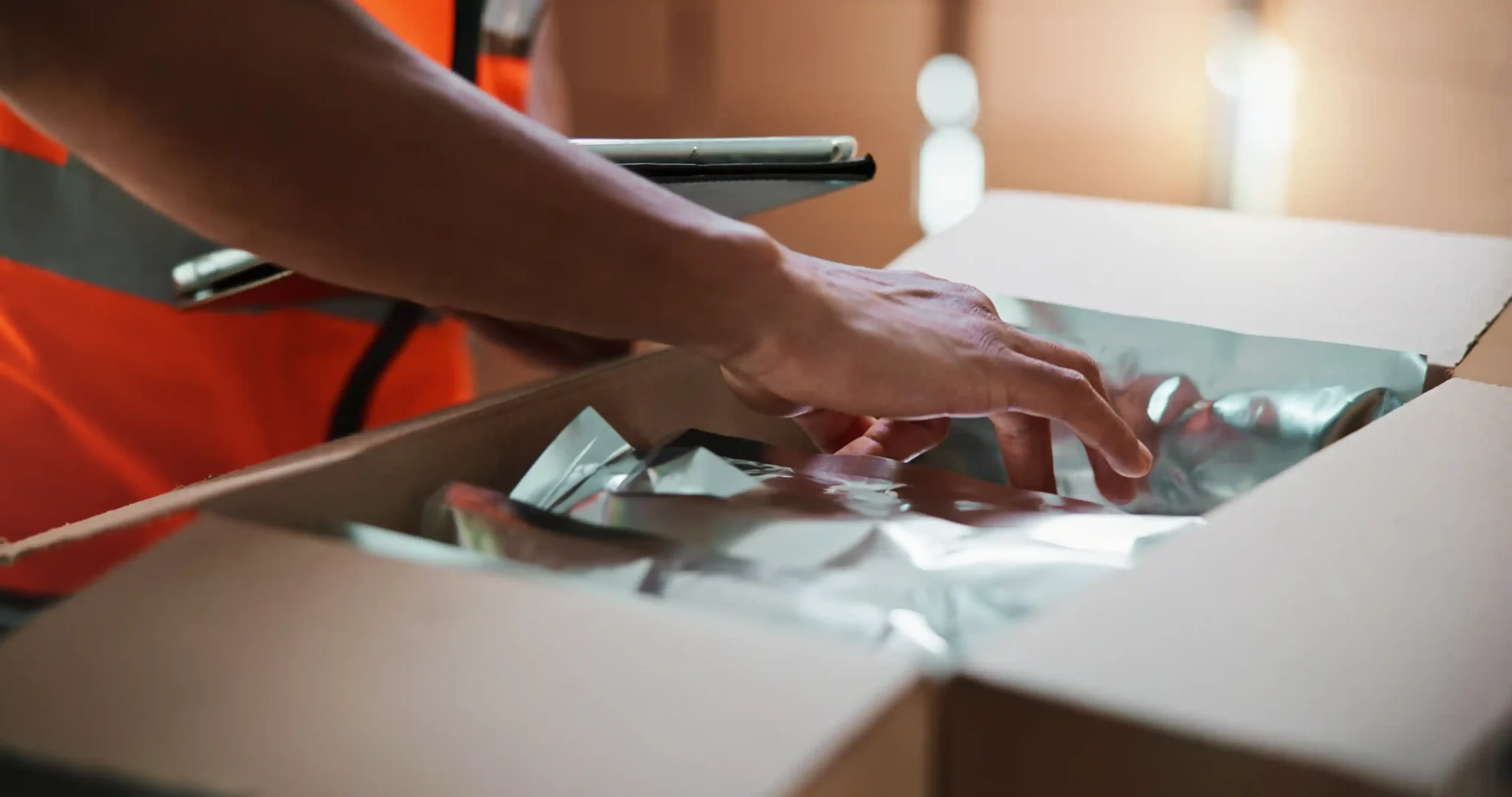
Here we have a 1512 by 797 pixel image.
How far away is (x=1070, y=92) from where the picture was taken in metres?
1.13

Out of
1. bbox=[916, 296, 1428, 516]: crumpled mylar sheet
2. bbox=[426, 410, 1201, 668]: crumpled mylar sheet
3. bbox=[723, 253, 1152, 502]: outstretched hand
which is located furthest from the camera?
bbox=[916, 296, 1428, 516]: crumpled mylar sheet

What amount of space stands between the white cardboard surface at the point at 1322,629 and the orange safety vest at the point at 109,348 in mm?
644

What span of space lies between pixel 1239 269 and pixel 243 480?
1.81 feet

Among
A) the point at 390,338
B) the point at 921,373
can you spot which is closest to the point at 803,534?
the point at 921,373

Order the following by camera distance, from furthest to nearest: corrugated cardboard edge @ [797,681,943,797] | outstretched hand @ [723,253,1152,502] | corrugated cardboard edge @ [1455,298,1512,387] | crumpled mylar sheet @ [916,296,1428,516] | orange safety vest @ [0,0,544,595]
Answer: corrugated cardboard edge @ [1455,298,1512,387] → orange safety vest @ [0,0,544,595] → crumpled mylar sheet @ [916,296,1428,516] → outstretched hand @ [723,253,1152,502] → corrugated cardboard edge @ [797,681,943,797]

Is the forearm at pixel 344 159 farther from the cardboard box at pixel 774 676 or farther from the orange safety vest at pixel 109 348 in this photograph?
the orange safety vest at pixel 109 348

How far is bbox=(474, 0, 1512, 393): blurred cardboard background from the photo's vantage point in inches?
38.6

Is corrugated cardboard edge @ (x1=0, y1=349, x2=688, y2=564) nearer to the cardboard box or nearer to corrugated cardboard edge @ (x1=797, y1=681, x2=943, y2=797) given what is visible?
the cardboard box

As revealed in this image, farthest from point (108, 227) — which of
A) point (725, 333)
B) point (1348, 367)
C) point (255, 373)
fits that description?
point (1348, 367)

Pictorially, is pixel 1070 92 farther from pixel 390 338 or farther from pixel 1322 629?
pixel 1322 629

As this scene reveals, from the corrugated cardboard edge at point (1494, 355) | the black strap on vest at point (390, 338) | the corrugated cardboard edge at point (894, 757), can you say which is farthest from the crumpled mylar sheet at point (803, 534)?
the corrugated cardboard edge at point (1494, 355)

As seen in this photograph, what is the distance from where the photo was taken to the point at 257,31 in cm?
41

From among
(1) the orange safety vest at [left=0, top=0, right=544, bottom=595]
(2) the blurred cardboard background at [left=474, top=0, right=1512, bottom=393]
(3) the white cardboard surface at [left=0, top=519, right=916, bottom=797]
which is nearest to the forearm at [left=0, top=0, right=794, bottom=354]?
(3) the white cardboard surface at [left=0, top=519, right=916, bottom=797]

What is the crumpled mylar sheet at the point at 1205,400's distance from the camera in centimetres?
64
